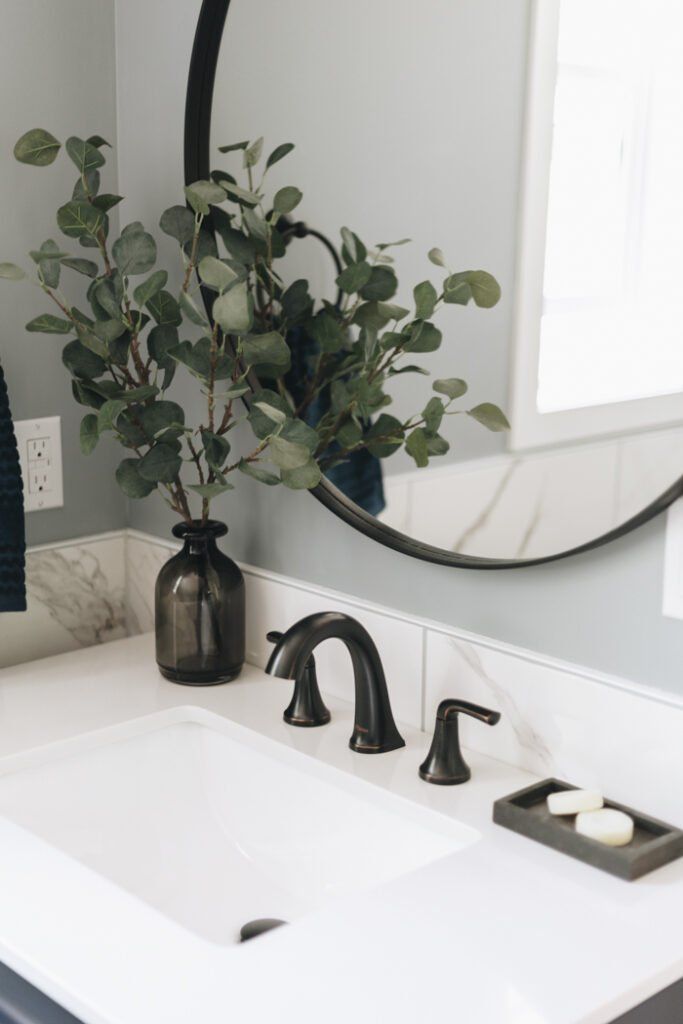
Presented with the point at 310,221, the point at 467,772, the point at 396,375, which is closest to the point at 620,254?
the point at 396,375

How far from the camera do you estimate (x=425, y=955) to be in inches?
38.8

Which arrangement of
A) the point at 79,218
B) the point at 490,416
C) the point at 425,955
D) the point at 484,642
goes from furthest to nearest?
the point at 79,218 → the point at 484,642 → the point at 490,416 → the point at 425,955

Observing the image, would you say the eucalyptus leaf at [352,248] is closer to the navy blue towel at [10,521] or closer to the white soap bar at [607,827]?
the navy blue towel at [10,521]

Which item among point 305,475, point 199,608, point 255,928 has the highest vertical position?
point 305,475

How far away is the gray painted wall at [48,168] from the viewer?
5.17ft

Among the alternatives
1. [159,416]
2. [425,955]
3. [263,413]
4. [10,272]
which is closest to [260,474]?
[263,413]

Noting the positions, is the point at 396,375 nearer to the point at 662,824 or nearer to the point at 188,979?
the point at 662,824

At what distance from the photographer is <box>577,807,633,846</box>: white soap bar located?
1137 millimetres

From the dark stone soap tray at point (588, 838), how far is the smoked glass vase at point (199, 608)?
1.60ft

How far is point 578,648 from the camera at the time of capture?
4.19 feet

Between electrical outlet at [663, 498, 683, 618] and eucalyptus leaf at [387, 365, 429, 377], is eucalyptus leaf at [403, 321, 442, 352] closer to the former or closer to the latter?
eucalyptus leaf at [387, 365, 429, 377]

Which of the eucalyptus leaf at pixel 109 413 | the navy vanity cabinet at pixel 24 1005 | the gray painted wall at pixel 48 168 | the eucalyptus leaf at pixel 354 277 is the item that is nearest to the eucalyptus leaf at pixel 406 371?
the eucalyptus leaf at pixel 354 277

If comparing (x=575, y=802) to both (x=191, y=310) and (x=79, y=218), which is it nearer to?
(x=191, y=310)

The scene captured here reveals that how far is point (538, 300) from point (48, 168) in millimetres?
771
